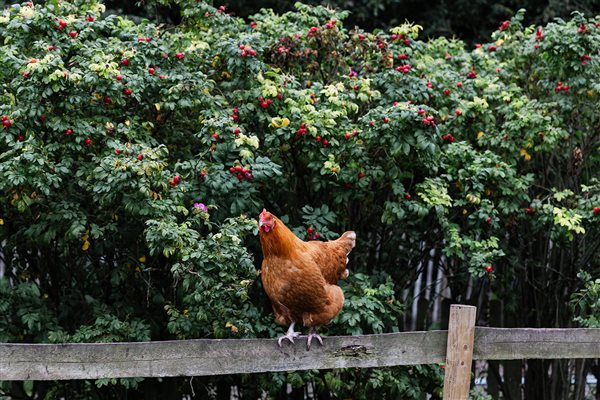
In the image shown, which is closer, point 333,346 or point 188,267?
point 333,346

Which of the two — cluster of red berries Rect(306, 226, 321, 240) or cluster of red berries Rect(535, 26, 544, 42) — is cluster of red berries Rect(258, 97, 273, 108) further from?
cluster of red berries Rect(535, 26, 544, 42)

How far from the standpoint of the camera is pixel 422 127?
6.09 meters

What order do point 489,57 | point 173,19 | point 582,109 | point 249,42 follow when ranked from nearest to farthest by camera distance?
point 249,42 < point 582,109 < point 489,57 < point 173,19

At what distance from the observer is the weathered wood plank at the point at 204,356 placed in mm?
4410

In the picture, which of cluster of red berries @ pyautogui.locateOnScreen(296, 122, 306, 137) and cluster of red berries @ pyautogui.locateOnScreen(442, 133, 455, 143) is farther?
cluster of red berries @ pyautogui.locateOnScreen(442, 133, 455, 143)

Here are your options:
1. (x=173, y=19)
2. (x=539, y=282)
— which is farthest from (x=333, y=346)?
(x=173, y=19)

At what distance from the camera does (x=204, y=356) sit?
184 inches

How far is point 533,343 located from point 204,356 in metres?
1.77

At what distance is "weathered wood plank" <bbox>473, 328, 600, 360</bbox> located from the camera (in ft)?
16.3

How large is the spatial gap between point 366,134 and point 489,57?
2.15m

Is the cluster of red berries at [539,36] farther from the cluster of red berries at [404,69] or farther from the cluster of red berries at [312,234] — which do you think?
the cluster of red berries at [312,234]

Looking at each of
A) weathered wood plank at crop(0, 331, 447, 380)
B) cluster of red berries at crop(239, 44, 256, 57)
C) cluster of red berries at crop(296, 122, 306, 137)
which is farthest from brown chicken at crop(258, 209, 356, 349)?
cluster of red berries at crop(239, 44, 256, 57)

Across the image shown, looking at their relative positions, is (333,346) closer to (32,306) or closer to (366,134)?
(366,134)

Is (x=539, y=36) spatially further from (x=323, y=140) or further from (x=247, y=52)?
(x=247, y=52)
